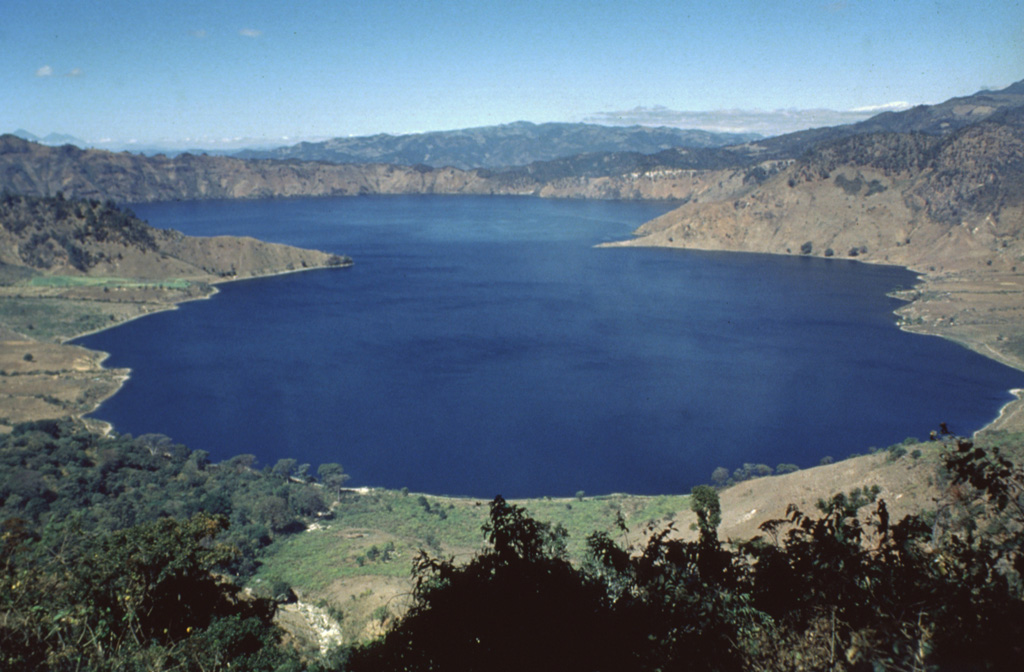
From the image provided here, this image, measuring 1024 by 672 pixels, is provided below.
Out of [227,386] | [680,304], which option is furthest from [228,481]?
[680,304]

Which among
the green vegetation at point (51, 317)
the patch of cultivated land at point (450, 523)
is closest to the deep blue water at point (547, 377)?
the patch of cultivated land at point (450, 523)

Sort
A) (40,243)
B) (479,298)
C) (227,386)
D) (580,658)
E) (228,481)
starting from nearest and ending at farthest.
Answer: (580,658) < (228,481) < (227,386) < (479,298) < (40,243)

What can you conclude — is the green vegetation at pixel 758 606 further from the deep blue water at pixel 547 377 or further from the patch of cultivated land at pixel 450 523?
the deep blue water at pixel 547 377

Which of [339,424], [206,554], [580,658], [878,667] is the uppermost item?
[878,667]

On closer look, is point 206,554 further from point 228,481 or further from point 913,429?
point 913,429

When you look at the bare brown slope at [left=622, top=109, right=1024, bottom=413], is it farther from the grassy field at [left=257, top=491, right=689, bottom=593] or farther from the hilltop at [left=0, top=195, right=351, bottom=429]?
the hilltop at [left=0, top=195, right=351, bottom=429]

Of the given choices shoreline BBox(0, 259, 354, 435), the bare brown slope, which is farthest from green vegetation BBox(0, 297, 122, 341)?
the bare brown slope

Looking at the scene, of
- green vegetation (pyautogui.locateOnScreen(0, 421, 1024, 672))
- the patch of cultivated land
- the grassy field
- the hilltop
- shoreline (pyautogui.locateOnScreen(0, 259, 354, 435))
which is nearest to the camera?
green vegetation (pyautogui.locateOnScreen(0, 421, 1024, 672))

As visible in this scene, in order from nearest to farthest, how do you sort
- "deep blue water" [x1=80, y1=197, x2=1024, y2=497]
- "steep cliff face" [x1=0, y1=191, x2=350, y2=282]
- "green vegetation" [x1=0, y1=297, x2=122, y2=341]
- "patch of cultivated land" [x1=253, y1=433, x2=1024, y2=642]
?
"patch of cultivated land" [x1=253, y1=433, x2=1024, y2=642] → "deep blue water" [x1=80, y1=197, x2=1024, y2=497] → "green vegetation" [x1=0, y1=297, x2=122, y2=341] → "steep cliff face" [x1=0, y1=191, x2=350, y2=282]
